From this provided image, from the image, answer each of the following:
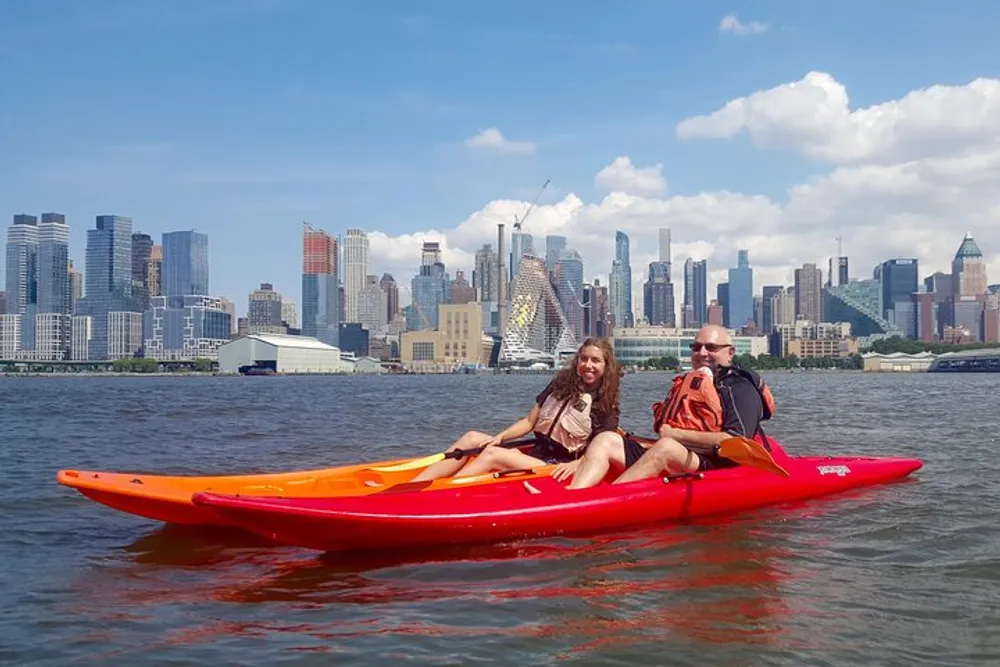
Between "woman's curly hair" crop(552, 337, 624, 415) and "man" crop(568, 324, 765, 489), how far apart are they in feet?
1.09

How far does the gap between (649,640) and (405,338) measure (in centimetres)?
18965

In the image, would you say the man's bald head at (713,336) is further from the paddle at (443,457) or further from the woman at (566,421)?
the paddle at (443,457)

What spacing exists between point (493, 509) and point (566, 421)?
1.46 meters

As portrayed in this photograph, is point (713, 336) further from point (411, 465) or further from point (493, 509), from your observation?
point (411, 465)

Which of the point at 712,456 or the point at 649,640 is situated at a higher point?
the point at 712,456

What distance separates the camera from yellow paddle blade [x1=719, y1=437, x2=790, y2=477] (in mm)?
8945

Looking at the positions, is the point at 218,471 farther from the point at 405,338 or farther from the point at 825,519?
the point at 405,338

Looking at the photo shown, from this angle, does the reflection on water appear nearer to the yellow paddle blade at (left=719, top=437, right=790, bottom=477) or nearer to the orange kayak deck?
the orange kayak deck

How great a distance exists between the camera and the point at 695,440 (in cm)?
919

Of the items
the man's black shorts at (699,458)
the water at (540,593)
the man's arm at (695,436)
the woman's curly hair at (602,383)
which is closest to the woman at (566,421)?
the woman's curly hair at (602,383)

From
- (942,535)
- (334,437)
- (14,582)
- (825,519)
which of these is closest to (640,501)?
(825,519)

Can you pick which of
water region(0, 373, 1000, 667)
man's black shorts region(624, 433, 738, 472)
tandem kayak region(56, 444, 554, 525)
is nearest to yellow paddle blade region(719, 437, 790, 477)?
man's black shorts region(624, 433, 738, 472)

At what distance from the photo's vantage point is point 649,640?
18.7ft

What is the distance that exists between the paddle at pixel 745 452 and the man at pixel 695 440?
5cm
